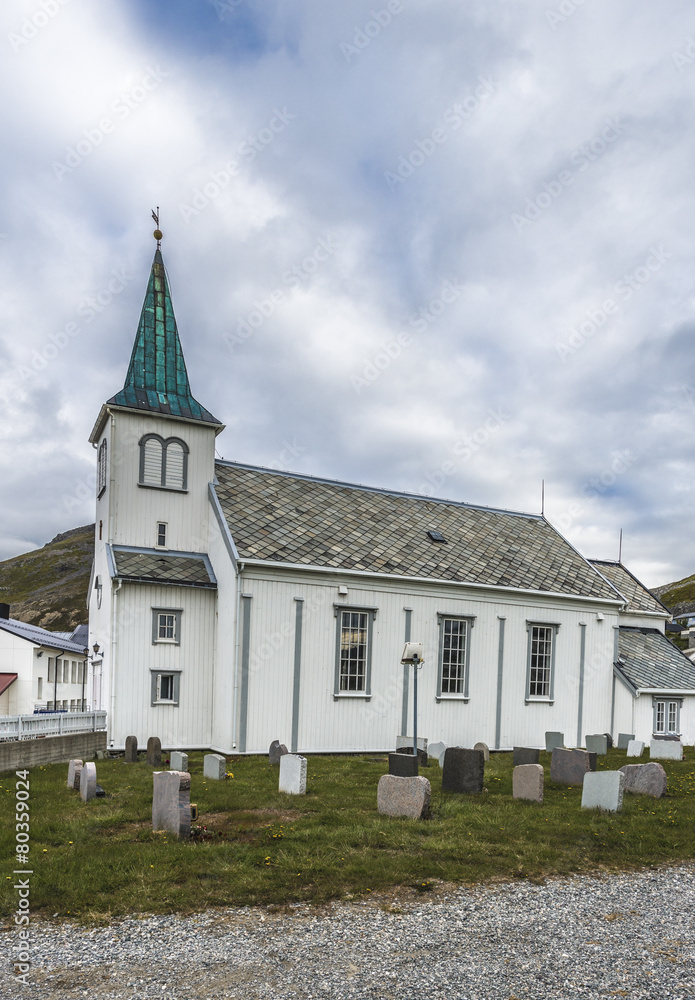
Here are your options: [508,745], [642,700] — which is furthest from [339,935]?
[642,700]

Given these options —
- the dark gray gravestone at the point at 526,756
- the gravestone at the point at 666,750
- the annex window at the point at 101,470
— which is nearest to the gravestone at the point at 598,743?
the gravestone at the point at 666,750

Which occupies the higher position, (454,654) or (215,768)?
(454,654)

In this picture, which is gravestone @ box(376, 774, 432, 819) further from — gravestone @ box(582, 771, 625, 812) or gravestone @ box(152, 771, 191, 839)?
gravestone @ box(152, 771, 191, 839)

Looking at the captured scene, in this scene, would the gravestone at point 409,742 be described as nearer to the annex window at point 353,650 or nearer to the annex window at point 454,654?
the annex window at point 353,650

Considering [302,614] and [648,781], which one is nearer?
[648,781]

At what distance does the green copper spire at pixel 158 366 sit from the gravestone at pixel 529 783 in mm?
14481

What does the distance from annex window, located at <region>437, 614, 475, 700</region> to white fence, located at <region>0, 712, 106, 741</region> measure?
10311 mm

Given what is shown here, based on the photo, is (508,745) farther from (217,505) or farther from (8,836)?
(8,836)

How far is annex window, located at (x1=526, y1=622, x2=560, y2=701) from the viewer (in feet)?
81.1

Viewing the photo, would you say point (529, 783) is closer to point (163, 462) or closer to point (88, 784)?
point (88, 784)

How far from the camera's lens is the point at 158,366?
2344cm

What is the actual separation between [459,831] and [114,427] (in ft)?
51.7

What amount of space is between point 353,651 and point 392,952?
15489mm

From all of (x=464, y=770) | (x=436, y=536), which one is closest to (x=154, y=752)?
(x=464, y=770)
